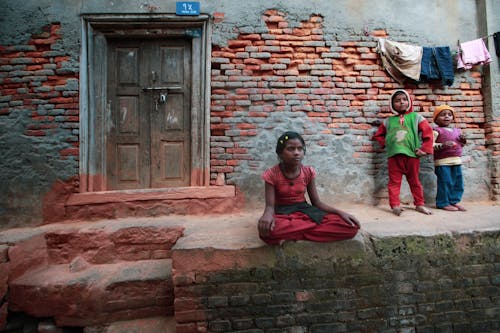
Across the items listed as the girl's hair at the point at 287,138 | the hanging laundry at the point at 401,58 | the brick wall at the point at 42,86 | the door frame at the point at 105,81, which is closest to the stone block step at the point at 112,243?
the door frame at the point at 105,81

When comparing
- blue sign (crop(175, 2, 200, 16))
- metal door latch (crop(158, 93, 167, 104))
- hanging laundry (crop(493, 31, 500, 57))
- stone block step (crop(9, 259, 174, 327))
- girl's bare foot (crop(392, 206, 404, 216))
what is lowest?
stone block step (crop(9, 259, 174, 327))

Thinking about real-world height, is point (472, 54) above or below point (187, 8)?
below

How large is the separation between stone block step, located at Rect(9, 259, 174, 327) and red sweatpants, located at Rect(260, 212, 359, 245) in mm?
1312

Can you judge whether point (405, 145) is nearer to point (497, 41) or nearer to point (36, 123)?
point (497, 41)

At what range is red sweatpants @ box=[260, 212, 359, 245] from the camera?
2.12m

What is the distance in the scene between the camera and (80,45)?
3.56m

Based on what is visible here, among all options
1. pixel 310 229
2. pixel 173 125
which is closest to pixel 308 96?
pixel 173 125

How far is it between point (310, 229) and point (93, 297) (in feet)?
7.10

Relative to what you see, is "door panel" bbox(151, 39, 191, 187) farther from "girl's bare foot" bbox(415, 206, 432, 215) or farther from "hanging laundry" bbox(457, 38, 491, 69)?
"hanging laundry" bbox(457, 38, 491, 69)

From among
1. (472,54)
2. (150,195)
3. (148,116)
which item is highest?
(472,54)

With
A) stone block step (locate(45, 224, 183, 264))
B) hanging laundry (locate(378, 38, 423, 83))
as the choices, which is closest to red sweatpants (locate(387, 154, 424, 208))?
hanging laundry (locate(378, 38, 423, 83))

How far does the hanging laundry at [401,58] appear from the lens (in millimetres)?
3764

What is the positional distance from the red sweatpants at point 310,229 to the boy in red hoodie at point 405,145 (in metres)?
1.48

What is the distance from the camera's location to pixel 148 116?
383 cm
